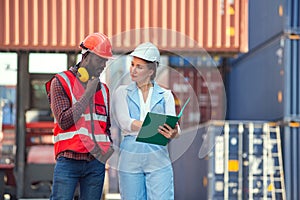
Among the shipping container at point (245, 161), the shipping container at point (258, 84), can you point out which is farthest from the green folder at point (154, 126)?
the shipping container at point (258, 84)

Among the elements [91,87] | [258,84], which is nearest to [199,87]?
[258,84]

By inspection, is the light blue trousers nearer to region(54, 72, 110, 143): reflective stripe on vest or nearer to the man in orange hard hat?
the man in orange hard hat

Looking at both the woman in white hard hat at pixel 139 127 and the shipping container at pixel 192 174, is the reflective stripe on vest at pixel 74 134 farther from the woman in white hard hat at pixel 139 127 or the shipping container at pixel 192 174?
the shipping container at pixel 192 174

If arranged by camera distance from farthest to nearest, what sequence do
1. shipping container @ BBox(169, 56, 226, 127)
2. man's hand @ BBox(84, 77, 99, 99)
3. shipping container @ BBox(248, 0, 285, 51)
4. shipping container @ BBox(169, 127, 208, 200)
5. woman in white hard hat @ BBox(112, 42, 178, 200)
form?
shipping container @ BBox(169, 56, 226, 127)
shipping container @ BBox(169, 127, 208, 200)
shipping container @ BBox(248, 0, 285, 51)
woman in white hard hat @ BBox(112, 42, 178, 200)
man's hand @ BBox(84, 77, 99, 99)

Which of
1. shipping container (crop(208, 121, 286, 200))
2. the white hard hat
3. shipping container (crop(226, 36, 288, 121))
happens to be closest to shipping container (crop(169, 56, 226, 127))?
shipping container (crop(226, 36, 288, 121))

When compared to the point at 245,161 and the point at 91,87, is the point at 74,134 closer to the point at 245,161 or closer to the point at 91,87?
the point at 91,87

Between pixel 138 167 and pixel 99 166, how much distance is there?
0.85 ft

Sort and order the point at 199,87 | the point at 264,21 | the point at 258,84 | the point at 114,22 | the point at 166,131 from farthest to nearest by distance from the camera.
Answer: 1. the point at 199,87
2. the point at 258,84
3. the point at 114,22
4. the point at 264,21
5. the point at 166,131

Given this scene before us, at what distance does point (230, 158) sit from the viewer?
979cm

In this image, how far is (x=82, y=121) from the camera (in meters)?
4.44

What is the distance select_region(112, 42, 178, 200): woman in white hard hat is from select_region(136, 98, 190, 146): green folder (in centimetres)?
7

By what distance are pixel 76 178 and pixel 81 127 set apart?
33cm

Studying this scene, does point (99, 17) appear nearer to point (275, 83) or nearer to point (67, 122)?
point (275, 83)

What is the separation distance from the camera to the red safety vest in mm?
4445
